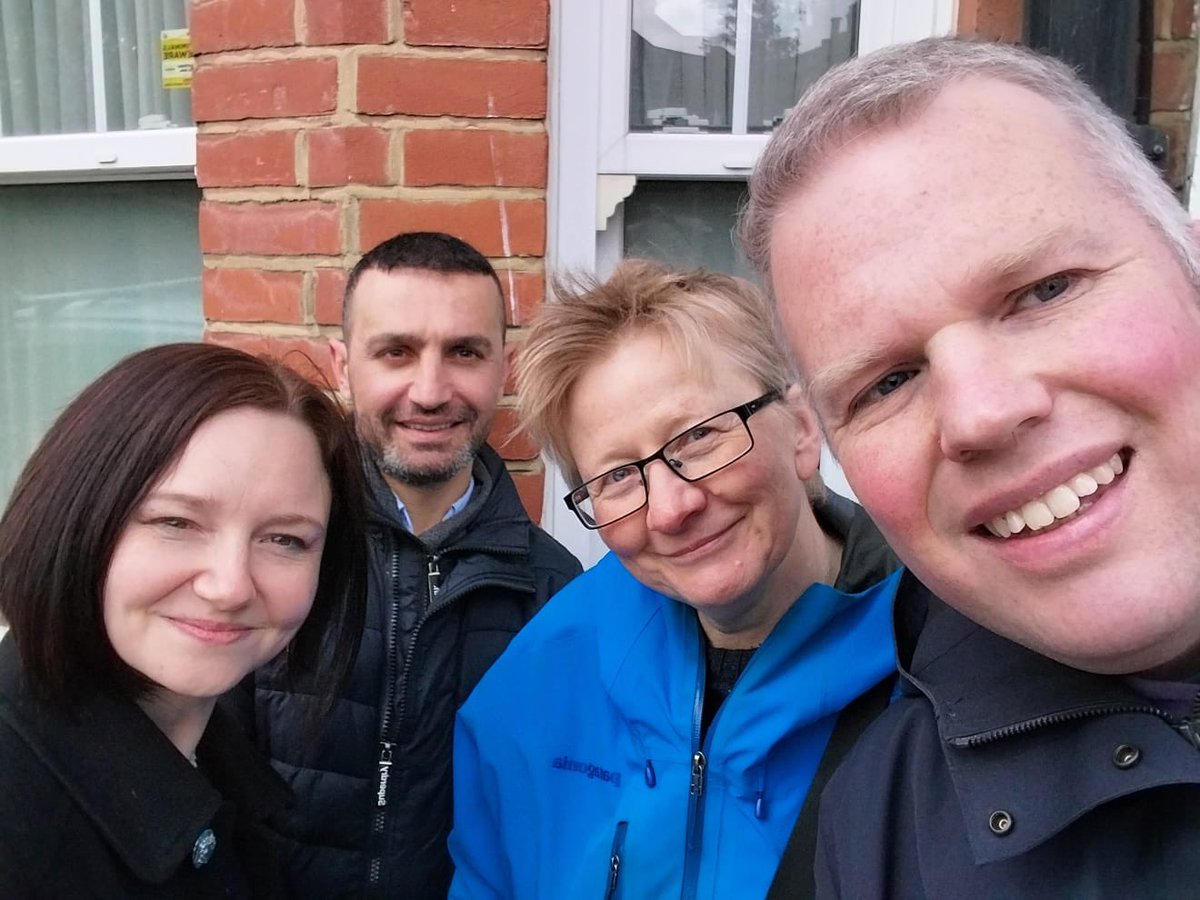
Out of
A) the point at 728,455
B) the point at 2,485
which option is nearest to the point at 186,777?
the point at 728,455

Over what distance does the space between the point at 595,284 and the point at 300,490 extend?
60cm

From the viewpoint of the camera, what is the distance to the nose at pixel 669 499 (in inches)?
54.5

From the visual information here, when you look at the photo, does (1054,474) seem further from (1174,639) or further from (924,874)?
(924,874)

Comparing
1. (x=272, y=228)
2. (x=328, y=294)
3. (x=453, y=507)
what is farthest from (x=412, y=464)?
(x=272, y=228)

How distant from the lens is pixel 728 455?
142 centimetres

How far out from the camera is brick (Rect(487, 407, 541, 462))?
2.29 metres

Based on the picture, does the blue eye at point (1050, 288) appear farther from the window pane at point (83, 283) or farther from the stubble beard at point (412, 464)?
the window pane at point (83, 283)

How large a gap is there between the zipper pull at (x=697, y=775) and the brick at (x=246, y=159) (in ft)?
5.31

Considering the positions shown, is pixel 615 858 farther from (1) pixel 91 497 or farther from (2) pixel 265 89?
(2) pixel 265 89

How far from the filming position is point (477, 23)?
6.92 ft

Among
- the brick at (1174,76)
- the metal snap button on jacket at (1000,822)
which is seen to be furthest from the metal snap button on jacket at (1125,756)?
the brick at (1174,76)

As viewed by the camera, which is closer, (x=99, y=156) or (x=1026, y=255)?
(x=1026, y=255)

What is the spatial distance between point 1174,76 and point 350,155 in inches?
70.3

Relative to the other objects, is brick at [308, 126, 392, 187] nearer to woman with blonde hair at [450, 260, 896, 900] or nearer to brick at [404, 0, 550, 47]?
brick at [404, 0, 550, 47]
